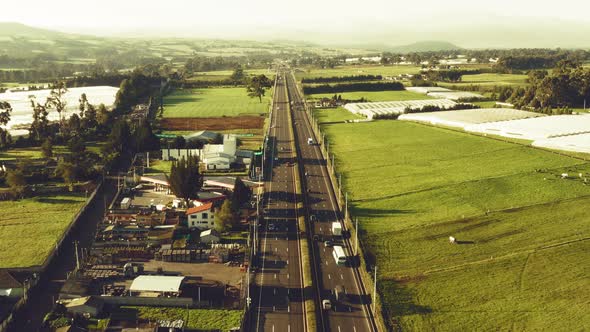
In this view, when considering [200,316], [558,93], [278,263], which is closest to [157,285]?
[200,316]

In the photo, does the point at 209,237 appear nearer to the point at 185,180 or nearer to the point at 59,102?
the point at 185,180

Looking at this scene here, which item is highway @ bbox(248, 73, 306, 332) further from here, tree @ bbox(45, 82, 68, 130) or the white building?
tree @ bbox(45, 82, 68, 130)

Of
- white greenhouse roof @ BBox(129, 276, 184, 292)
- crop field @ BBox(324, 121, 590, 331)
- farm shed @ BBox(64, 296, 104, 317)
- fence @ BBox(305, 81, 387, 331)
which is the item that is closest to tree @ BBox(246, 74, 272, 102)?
fence @ BBox(305, 81, 387, 331)

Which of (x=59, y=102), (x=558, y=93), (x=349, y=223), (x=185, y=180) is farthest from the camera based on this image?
(x=558, y=93)

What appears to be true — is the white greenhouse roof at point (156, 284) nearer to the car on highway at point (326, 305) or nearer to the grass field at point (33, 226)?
the grass field at point (33, 226)

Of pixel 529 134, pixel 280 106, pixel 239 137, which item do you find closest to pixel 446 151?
pixel 529 134

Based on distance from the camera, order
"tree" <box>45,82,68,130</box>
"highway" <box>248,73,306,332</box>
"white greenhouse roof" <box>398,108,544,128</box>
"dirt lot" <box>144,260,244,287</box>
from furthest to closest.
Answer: "white greenhouse roof" <box>398,108,544,128</box> < "tree" <box>45,82,68,130</box> < "dirt lot" <box>144,260,244,287</box> < "highway" <box>248,73,306,332</box>
